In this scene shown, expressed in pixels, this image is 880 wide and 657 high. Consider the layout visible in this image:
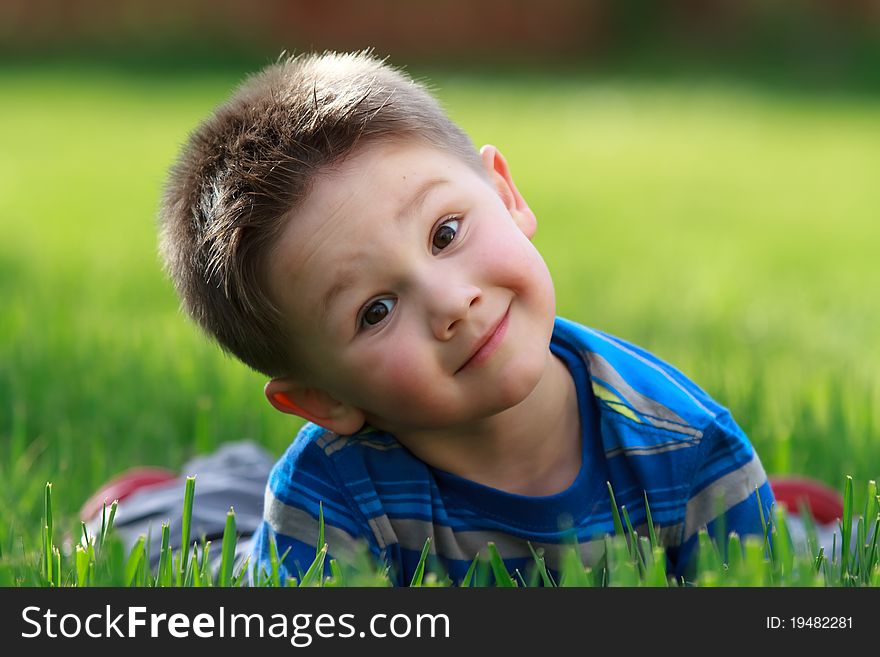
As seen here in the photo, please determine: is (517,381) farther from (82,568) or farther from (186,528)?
(82,568)

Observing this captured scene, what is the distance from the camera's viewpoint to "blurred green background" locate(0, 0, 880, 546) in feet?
11.3

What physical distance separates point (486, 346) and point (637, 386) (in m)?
0.45

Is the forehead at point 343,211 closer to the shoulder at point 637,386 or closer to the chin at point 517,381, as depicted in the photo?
the chin at point 517,381

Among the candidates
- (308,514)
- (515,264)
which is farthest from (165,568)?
(515,264)

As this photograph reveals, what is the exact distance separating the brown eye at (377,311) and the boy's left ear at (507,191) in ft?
1.24

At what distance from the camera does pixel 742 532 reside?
231 centimetres

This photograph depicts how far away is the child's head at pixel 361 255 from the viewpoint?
81.0 inches

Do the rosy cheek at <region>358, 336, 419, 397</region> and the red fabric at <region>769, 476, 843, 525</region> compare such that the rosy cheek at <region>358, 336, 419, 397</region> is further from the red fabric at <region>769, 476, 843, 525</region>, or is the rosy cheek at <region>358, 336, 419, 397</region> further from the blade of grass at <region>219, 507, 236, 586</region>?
the red fabric at <region>769, 476, 843, 525</region>

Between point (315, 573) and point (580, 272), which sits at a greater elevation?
point (580, 272)

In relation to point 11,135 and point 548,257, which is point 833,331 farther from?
point 11,135

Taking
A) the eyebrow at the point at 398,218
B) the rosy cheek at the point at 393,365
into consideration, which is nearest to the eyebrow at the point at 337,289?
the eyebrow at the point at 398,218

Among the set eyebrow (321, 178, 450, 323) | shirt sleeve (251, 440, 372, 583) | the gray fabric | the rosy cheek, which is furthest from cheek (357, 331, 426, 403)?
the gray fabric

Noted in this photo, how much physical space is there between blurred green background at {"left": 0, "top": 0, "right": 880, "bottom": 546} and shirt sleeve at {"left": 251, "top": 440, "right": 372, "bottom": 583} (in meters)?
0.58

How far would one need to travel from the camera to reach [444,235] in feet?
6.91
